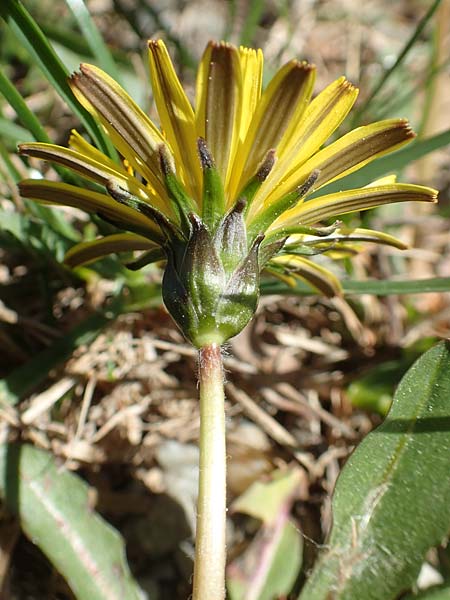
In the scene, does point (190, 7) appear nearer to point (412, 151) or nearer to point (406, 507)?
point (412, 151)

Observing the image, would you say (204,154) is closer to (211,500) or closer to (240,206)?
(240,206)

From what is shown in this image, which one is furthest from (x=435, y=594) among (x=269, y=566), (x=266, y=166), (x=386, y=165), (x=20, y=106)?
(x=20, y=106)

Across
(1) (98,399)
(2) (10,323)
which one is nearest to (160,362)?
(1) (98,399)

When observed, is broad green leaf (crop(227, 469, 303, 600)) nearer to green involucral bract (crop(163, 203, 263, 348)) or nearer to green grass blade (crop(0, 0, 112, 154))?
green involucral bract (crop(163, 203, 263, 348))

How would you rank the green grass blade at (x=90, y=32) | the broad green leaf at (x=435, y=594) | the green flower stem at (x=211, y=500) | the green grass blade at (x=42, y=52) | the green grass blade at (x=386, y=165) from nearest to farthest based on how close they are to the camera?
the green flower stem at (x=211, y=500) → the broad green leaf at (x=435, y=594) → the green grass blade at (x=42, y=52) → the green grass blade at (x=90, y=32) → the green grass blade at (x=386, y=165)

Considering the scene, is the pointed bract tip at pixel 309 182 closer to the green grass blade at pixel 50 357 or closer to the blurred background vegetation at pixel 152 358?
the blurred background vegetation at pixel 152 358

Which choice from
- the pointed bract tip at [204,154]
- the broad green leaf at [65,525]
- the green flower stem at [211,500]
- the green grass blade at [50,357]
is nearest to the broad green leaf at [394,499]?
the green flower stem at [211,500]
